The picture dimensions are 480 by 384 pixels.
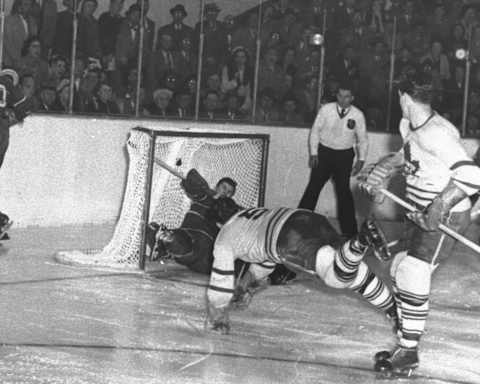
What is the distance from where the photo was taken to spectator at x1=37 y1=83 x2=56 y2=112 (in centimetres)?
986

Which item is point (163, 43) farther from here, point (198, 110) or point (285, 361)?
point (285, 361)

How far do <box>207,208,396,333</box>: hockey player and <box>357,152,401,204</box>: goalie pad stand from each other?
0.90 feet

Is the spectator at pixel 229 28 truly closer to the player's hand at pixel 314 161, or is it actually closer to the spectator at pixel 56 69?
the player's hand at pixel 314 161

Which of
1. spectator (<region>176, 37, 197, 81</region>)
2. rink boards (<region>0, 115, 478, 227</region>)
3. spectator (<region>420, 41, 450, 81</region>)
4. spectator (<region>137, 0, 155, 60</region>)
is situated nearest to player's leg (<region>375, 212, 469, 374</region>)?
rink boards (<region>0, 115, 478, 227</region>)

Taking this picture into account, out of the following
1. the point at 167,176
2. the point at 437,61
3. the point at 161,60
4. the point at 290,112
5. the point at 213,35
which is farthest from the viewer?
the point at 437,61

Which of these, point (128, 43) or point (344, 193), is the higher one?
point (128, 43)

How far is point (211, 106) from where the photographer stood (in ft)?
37.7

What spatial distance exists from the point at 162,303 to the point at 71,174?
10.6 feet

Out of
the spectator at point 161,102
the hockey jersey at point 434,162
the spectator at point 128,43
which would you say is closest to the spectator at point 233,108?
the spectator at point 161,102

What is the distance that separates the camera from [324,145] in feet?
34.0

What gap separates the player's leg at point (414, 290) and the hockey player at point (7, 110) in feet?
12.4

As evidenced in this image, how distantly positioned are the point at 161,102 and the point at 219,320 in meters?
4.84

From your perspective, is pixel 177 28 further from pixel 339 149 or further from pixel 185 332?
pixel 185 332

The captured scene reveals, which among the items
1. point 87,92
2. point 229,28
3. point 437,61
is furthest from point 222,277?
point 437,61
